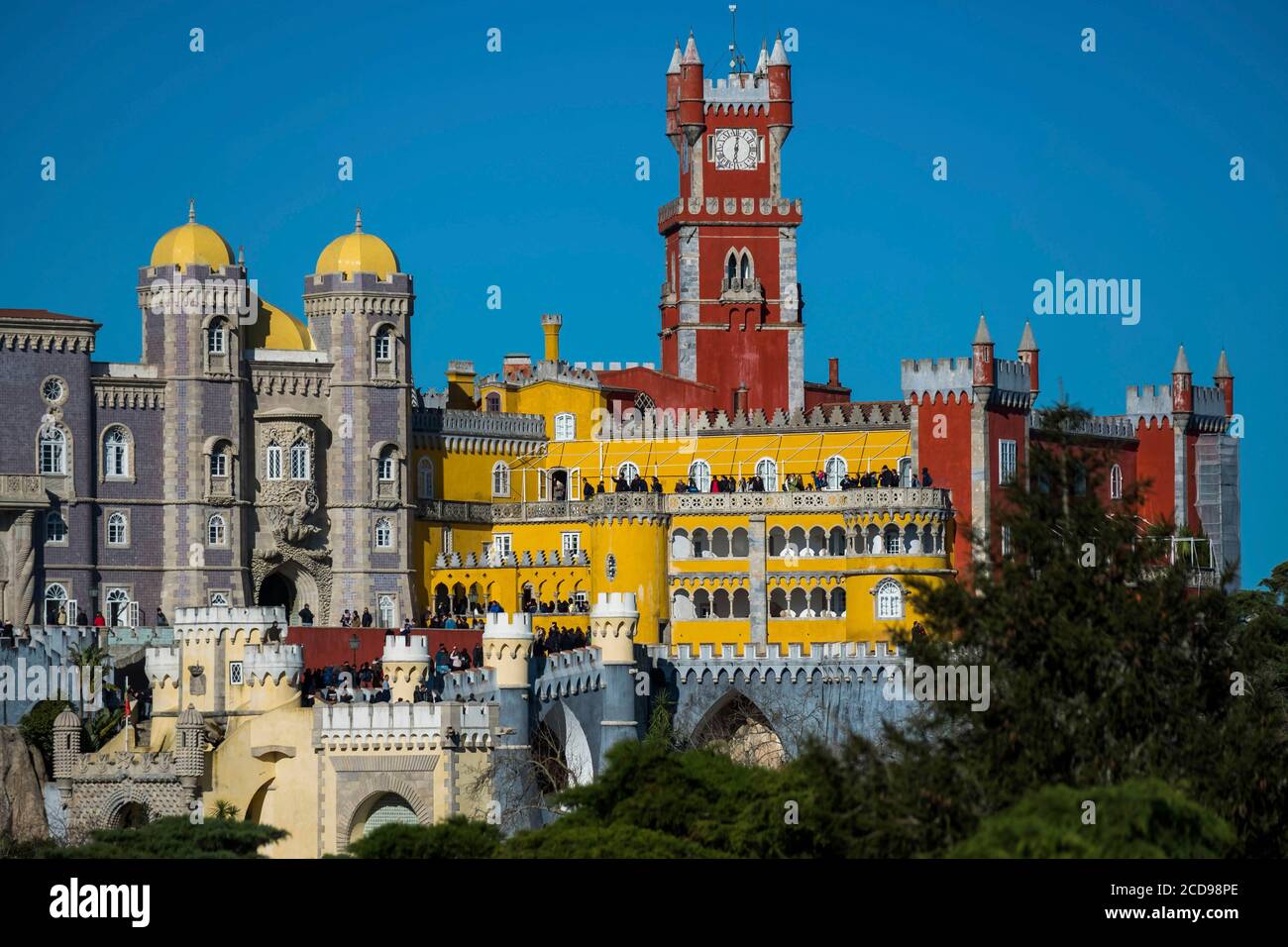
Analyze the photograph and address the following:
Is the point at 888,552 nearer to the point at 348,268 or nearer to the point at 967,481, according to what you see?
the point at 967,481

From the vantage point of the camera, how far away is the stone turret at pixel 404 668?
7862 cm

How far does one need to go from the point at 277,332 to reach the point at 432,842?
39.7 m

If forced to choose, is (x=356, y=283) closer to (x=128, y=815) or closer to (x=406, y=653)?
(x=406, y=653)

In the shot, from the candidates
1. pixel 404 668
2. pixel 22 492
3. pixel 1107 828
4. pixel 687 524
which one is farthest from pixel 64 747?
pixel 1107 828

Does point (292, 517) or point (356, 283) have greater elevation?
point (356, 283)

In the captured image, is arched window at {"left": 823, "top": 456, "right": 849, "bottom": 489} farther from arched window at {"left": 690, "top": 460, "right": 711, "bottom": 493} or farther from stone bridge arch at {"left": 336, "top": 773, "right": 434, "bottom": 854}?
stone bridge arch at {"left": 336, "top": 773, "right": 434, "bottom": 854}

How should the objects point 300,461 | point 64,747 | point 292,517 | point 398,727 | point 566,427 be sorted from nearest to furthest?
point 398,727 → point 64,747 → point 292,517 → point 300,461 → point 566,427

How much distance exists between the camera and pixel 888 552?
100438 mm

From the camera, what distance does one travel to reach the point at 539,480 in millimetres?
108625

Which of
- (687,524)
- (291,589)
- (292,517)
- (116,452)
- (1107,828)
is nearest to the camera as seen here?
(1107,828)

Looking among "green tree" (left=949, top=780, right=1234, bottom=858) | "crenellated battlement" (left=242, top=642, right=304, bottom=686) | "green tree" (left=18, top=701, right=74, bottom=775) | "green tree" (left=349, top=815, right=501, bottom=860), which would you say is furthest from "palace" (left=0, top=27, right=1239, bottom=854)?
"green tree" (left=949, top=780, right=1234, bottom=858)

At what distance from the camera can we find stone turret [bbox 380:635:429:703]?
7862 centimetres

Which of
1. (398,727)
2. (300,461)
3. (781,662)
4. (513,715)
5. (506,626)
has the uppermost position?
(300,461)
